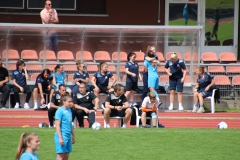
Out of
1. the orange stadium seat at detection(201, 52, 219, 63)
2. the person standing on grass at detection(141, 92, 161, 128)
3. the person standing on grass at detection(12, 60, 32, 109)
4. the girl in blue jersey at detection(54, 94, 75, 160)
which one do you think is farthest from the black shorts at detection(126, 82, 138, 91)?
the girl in blue jersey at detection(54, 94, 75, 160)

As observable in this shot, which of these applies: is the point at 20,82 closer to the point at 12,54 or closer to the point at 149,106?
the point at 12,54

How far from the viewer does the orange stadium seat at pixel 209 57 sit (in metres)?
23.2

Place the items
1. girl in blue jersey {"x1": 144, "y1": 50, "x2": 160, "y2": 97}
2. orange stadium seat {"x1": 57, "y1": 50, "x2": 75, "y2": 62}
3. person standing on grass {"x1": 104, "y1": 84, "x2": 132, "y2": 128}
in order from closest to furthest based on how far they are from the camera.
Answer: person standing on grass {"x1": 104, "y1": 84, "x2": 132, "y2": 128}, girl in blue jersey {"x1": 144, "y1": 50, "x2": 160, "y2": 97}, orange stadium seat {"x1": 57, "y1": 50, "x2": 75, "y2": 62}

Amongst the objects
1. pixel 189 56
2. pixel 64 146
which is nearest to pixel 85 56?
pixel 189 56

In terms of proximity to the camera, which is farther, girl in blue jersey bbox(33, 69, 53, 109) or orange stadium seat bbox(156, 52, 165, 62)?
orange stadium seat bbox(156, 52, 165, 62)

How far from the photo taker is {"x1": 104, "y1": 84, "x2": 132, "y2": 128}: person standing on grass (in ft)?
53.6

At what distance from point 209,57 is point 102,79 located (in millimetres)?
5331

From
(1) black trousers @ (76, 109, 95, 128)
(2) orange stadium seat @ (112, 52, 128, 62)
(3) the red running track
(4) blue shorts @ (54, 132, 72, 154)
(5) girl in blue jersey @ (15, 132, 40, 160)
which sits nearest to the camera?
(5) girl in blue jersey @ (15, 132, 40, 160)

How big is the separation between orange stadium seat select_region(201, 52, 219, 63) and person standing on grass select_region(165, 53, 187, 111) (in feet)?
9.49

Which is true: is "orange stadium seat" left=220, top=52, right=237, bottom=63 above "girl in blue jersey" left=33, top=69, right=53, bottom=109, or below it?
above

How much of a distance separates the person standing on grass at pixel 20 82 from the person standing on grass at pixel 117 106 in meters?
4.25

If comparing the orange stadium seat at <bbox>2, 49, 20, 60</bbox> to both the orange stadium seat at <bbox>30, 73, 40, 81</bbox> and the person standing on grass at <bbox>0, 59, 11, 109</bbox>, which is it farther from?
the person standing on grass at <bbox>0, 59, 11, 109</bbox>

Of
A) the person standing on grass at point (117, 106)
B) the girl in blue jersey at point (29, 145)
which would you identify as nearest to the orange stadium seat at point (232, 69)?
the person standing on grass at point (117, 106)

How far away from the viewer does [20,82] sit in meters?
20.1
